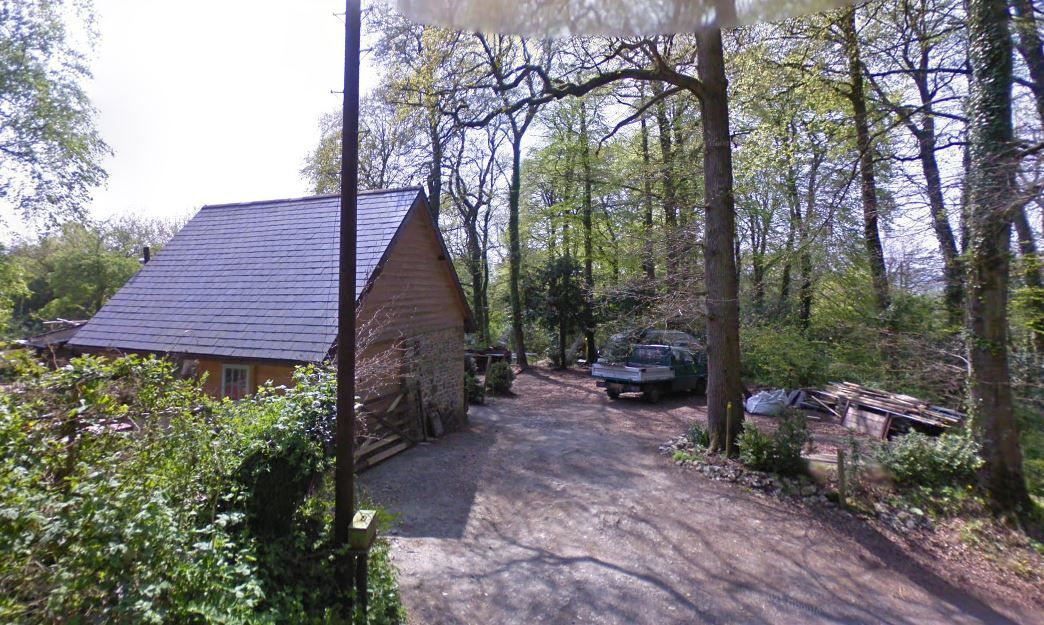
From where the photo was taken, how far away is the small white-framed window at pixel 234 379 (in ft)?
33.3

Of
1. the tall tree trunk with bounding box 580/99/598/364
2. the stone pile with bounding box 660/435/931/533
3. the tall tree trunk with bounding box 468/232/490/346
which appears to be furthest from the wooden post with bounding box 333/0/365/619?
the tall tree trunk with bounding box 468/232/490/346

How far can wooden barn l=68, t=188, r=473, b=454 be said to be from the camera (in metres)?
10.0

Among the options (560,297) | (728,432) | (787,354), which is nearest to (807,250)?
(787,354)

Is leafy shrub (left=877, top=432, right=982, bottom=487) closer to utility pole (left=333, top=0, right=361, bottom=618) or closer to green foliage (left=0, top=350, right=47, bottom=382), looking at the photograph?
utility pole (left=333, top=0, right=361, bottom=618)

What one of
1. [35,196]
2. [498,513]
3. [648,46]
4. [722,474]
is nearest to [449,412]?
[498,513]

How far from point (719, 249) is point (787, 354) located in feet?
22.7

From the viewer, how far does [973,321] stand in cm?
746

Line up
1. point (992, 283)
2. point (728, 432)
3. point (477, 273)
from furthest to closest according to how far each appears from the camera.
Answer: point (477, 273), point (728, 432), point (992, 283)

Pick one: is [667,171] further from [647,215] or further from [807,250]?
[807,250]

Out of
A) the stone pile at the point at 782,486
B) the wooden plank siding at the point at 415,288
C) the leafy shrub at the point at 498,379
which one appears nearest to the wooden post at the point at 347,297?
the wooden plank siding at the point at 415,288

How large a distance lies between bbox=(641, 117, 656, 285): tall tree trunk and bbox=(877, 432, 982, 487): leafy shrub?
22.1 ft

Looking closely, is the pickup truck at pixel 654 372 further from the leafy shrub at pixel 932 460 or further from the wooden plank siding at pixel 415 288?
the leafy shrub at pixel 932 460

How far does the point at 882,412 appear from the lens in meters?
12.3

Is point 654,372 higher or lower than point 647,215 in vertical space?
lower
